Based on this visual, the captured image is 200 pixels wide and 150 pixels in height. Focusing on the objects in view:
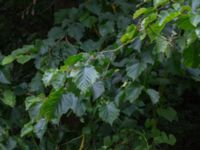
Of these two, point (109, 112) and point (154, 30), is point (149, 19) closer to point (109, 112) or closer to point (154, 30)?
point (154, 30)

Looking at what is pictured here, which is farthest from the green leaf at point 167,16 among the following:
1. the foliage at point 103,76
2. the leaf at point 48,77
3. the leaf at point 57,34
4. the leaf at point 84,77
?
the leaf at point 57,34

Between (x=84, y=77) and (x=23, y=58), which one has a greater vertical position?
(x=84, y=77)

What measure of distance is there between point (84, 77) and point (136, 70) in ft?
0.97

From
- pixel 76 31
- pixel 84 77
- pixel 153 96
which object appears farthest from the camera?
pixel 76 31

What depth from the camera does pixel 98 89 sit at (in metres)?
1.42

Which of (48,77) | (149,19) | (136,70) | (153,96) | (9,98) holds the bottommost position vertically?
(9,98)

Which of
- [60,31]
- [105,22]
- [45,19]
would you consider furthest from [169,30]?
[45,19]

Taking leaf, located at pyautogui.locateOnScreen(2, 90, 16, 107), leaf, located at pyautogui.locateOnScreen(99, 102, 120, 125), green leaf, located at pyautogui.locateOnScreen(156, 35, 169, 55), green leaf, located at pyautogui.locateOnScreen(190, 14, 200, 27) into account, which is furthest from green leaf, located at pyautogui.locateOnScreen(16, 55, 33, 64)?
green leaf, located at pyautogui.locateOnScreen(190, 14, 200, 27)

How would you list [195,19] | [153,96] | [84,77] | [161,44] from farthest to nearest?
1. [153,96]
2. [161,44]
3. [84,77]
4. [195,19]

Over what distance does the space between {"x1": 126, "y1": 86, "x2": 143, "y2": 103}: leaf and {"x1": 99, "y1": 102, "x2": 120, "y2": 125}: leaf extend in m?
0.07

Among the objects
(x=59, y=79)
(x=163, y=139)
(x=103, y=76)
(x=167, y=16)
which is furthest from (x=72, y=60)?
(x=163, y=139)

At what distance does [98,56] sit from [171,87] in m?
1.05

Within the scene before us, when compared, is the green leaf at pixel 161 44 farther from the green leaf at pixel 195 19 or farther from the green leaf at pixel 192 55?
the green leaf at pixel 195 19

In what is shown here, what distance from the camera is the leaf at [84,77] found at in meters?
1.28
